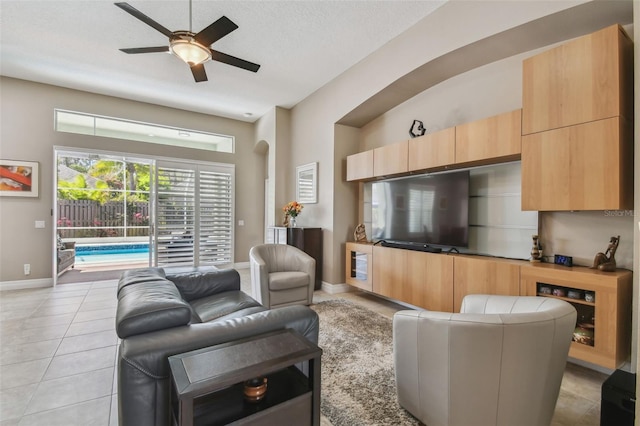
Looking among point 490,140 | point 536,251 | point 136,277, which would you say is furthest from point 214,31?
point 536,251

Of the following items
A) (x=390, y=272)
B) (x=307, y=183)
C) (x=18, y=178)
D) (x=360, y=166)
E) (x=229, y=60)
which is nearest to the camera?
(x=229, y=60)

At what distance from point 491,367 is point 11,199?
6714 mm

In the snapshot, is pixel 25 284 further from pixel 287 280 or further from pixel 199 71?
pixel 199 71

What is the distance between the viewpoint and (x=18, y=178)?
457 cm

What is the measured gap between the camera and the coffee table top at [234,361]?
3.34 feet

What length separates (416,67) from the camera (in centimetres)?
334

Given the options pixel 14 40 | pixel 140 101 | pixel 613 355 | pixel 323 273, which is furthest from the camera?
pixel 140 101

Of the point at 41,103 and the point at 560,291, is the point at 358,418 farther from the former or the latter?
the point at 41,103

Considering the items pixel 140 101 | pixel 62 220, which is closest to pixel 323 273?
pixel 140 101

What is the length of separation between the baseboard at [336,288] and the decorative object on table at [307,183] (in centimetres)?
148

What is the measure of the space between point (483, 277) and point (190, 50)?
3503mm

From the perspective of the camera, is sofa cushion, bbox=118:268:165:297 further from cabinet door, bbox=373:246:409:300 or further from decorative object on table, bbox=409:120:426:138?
decorative object on table, bbox=409:120:426:138

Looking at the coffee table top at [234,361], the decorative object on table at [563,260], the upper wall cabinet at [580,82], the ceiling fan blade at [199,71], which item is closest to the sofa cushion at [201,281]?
the coffee table top at [234,361]

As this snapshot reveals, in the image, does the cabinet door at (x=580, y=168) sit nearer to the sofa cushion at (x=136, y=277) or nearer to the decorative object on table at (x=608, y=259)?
the decorative object on table at (x=608, y=259)
